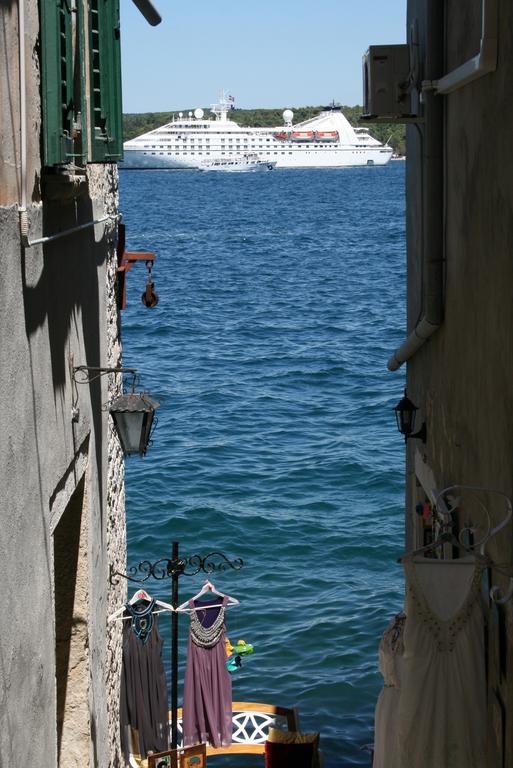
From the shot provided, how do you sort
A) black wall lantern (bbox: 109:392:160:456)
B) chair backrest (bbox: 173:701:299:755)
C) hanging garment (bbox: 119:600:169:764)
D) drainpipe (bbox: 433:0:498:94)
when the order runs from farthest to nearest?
chair backrest (bbox: 173:701:299:755)
hanging garment (bbox: 119:600:169:764)
black wall lantern (bbox: 109:392:160:456)
drainpipe (bbox: 433:0:498:94)

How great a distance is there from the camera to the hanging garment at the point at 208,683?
29.0ft

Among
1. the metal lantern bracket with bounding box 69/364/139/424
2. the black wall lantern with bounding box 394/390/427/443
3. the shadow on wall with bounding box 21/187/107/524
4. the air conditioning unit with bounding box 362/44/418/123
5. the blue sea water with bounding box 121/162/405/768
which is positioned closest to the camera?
the shadow on wall with bounding box 21/187/107/524

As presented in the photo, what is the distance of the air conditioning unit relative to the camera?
8.30 metres

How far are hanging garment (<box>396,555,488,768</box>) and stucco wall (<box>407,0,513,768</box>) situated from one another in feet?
0.42

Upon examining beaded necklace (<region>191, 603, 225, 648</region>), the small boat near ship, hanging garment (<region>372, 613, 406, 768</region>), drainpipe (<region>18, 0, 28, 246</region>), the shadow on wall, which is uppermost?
the small boat near ship

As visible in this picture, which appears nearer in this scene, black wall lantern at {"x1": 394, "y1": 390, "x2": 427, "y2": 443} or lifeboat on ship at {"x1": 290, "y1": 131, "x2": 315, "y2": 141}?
black wall lantern at {"x1": 394, "y1": 390, "x2": 427, "y2": 443}

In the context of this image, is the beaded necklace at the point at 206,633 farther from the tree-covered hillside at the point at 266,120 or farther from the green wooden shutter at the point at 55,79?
the tree-covered hillside at the point at 266,120

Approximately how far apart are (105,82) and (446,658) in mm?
3512

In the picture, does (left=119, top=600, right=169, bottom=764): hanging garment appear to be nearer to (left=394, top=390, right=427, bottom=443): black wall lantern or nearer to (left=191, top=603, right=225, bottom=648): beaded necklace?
(left=191, top=603, right=225, bottom=648): beaded necklace

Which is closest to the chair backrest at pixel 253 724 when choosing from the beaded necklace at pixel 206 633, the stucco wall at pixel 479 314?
the beaded necklace at pixel 206 633

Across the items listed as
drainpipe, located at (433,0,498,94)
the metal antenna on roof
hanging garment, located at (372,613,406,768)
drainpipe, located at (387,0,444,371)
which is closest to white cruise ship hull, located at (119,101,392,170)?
the metal antenna on roof

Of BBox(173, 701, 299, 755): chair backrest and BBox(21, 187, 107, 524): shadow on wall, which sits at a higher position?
BBox(21, 187, 107, 524): shadow on wall

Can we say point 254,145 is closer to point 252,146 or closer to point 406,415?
point 252,146

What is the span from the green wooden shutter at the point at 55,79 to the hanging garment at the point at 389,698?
269cm
